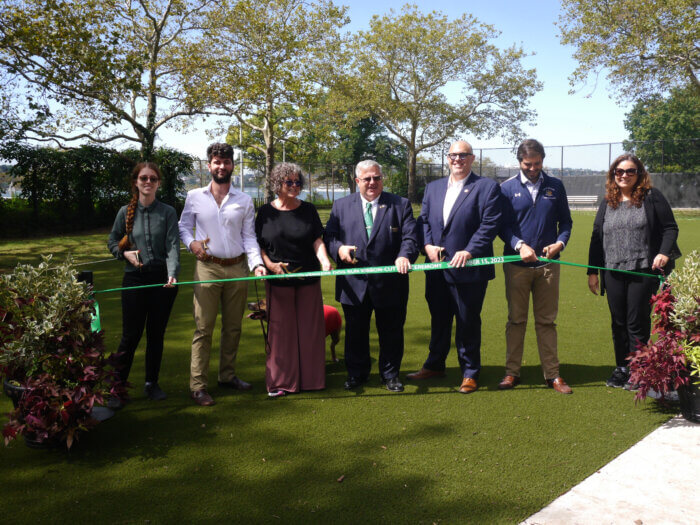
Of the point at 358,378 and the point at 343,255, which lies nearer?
the point at 343,255

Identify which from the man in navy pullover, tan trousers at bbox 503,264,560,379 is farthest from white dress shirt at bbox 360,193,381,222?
tan trousers at bbox 503,264,560,379

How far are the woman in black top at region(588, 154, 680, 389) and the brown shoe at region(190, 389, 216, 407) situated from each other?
3361mm

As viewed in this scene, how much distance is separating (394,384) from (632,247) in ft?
7.45

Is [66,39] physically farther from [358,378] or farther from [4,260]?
[358,378]

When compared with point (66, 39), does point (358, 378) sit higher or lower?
lower

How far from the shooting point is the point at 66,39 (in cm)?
1235

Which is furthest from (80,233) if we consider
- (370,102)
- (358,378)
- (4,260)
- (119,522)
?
(370,102)

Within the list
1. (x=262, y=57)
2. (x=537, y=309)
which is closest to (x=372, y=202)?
(x=537, y=309)

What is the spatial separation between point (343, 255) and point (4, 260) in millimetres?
11096

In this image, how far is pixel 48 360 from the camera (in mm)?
3523

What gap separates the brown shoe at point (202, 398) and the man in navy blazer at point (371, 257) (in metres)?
1.16

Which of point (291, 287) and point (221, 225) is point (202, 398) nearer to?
point (291, 287)

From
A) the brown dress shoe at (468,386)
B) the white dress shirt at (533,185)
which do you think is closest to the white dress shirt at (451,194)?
the white dress shirt at (533,185)

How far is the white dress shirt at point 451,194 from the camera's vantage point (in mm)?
4766
